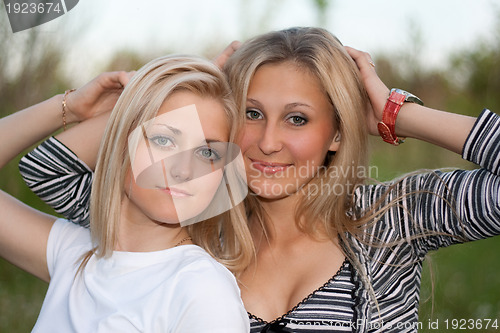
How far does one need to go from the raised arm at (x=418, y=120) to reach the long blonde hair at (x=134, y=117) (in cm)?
59

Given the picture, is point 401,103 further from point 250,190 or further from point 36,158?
point 36,158

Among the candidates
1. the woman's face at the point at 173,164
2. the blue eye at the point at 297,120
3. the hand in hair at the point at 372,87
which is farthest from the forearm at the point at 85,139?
the hand in hair at the point at 372,87

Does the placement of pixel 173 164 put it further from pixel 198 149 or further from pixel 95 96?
pixel 95 96

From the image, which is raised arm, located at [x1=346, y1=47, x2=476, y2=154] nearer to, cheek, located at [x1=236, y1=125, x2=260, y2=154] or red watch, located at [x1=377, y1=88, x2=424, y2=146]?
red watch, located at [x1=377, y1=88, x2=424, y2=146]

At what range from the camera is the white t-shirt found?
1513 mm

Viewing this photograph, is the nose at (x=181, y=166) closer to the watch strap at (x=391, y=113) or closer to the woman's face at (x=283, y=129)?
the woman's face at (x=283, y=129)

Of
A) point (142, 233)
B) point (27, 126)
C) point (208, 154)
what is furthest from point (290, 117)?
point (27, 126)

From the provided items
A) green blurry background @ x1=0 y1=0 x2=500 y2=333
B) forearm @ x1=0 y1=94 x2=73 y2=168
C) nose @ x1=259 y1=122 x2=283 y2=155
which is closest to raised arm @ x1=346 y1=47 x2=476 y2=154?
nose @ x1=259 y1=122 x2=283 y2=155

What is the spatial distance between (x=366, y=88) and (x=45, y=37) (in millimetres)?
3175

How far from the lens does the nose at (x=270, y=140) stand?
82.6 inches

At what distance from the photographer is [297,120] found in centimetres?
217

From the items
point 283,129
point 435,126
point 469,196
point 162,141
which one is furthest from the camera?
point 283,129

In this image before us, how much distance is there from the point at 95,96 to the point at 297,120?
75 centimetres

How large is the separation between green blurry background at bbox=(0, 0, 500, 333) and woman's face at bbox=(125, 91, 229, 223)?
7.91 feet
